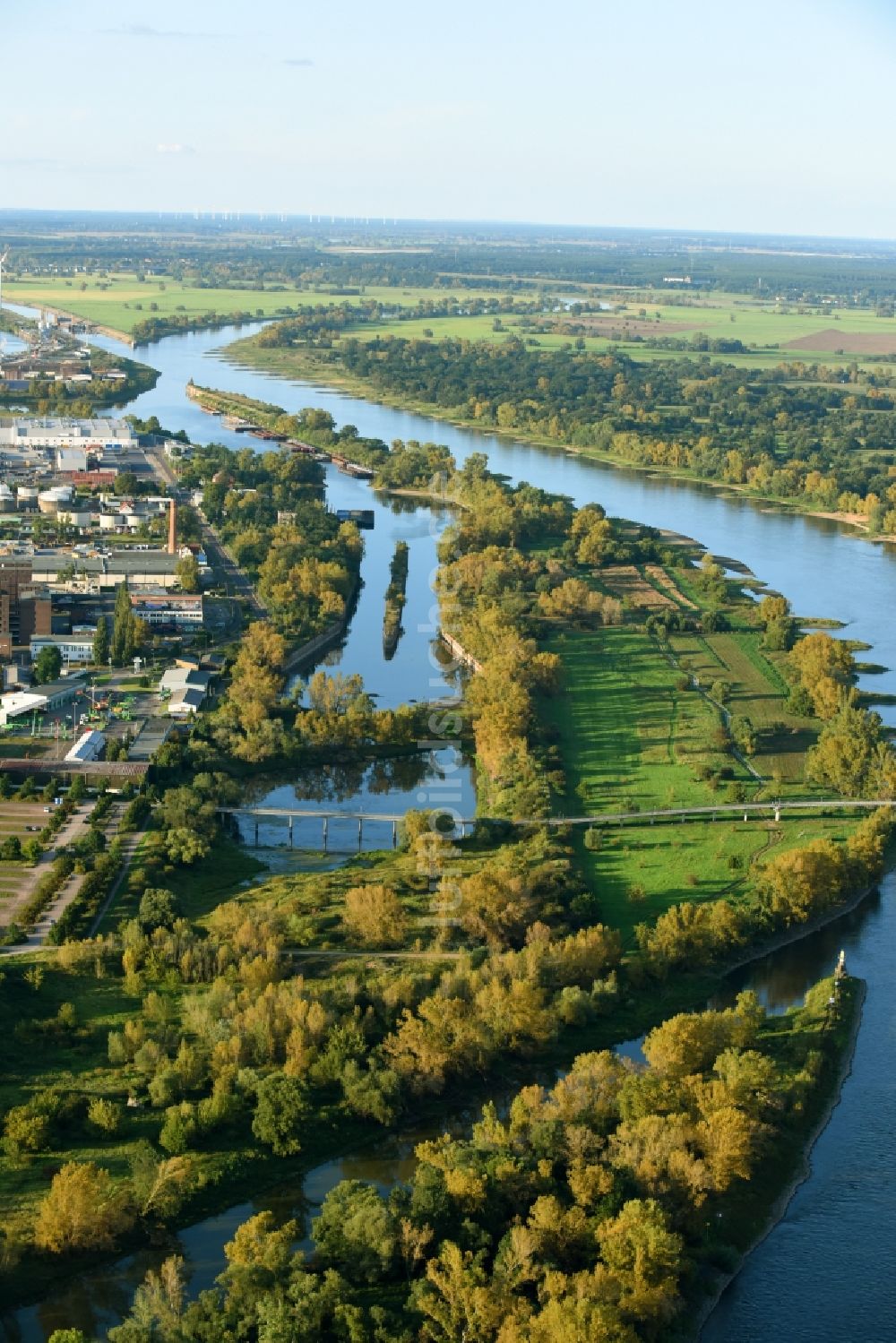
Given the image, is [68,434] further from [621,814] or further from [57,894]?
[57,894]

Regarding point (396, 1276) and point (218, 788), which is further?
point (218, 788)

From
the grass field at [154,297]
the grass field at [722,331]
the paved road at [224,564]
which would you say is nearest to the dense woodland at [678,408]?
the grass field at [722,331]

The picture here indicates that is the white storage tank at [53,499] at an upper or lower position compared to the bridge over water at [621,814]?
upper

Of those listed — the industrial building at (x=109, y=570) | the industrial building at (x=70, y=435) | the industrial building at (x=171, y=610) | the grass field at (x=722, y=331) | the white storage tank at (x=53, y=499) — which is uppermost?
the grass field at (x=722, y=331)

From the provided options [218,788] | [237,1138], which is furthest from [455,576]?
[237,1138]

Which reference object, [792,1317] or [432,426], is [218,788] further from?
[432,426]

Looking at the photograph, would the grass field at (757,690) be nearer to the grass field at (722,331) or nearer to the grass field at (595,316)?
the grass field at (722,331)

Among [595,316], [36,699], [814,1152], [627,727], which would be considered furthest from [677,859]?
[595,316]

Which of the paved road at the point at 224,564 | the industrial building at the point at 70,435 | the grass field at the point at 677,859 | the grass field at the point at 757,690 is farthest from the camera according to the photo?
the industrial building at the point at 70,435
